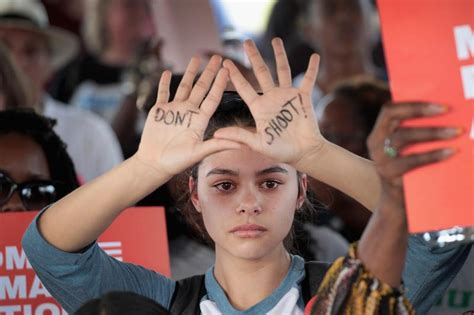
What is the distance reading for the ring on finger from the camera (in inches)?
96.0

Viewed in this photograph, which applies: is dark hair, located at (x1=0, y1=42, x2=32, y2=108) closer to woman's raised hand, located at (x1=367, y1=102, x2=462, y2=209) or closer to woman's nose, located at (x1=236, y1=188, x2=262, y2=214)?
woman's nose, located at (x1=236, y1=188, x2=262, y2=214)

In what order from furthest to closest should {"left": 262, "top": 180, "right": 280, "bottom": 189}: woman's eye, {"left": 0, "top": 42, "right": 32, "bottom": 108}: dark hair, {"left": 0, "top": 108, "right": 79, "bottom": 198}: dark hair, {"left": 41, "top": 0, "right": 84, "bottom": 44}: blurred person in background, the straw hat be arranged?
{"left": 41, "top": 0, "right": 84, "bottom": 44}: blurred person in background → the straw hat → {"left": 0, "top": 42, "right": 32, "bottom": 108}: dark hair → {"left": 0, "top": 108, "right": 79, "bottom": 198}: dark hair → {"left": 262, "top": 180, "right": 280, "bottom": 189}: woman's eye

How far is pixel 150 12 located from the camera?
273 inches

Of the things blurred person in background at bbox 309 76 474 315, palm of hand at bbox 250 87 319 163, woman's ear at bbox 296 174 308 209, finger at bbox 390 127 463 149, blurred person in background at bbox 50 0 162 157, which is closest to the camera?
finger at bbox 390 127 463 149

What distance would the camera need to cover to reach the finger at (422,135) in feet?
7.84

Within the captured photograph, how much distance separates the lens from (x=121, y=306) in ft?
8.30

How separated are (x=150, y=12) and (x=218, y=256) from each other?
4037 mm

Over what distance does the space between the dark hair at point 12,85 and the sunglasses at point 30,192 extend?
1253 mm

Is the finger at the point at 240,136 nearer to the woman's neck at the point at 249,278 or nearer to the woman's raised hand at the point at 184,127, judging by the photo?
the woman's raised hand at the point at 184,127

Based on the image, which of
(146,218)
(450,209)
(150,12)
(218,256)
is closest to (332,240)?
(146,218)

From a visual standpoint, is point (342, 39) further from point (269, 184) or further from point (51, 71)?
point (269, 184)

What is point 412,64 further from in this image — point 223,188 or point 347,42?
point 347,42

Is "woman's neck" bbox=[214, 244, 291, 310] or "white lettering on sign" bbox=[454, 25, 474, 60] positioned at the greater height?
"white lettering on sign" bbox=[454, 25, 474, 60]

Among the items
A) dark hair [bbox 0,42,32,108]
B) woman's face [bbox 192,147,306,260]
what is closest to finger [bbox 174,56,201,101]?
woman's face [bbox 192,147,306,260]
